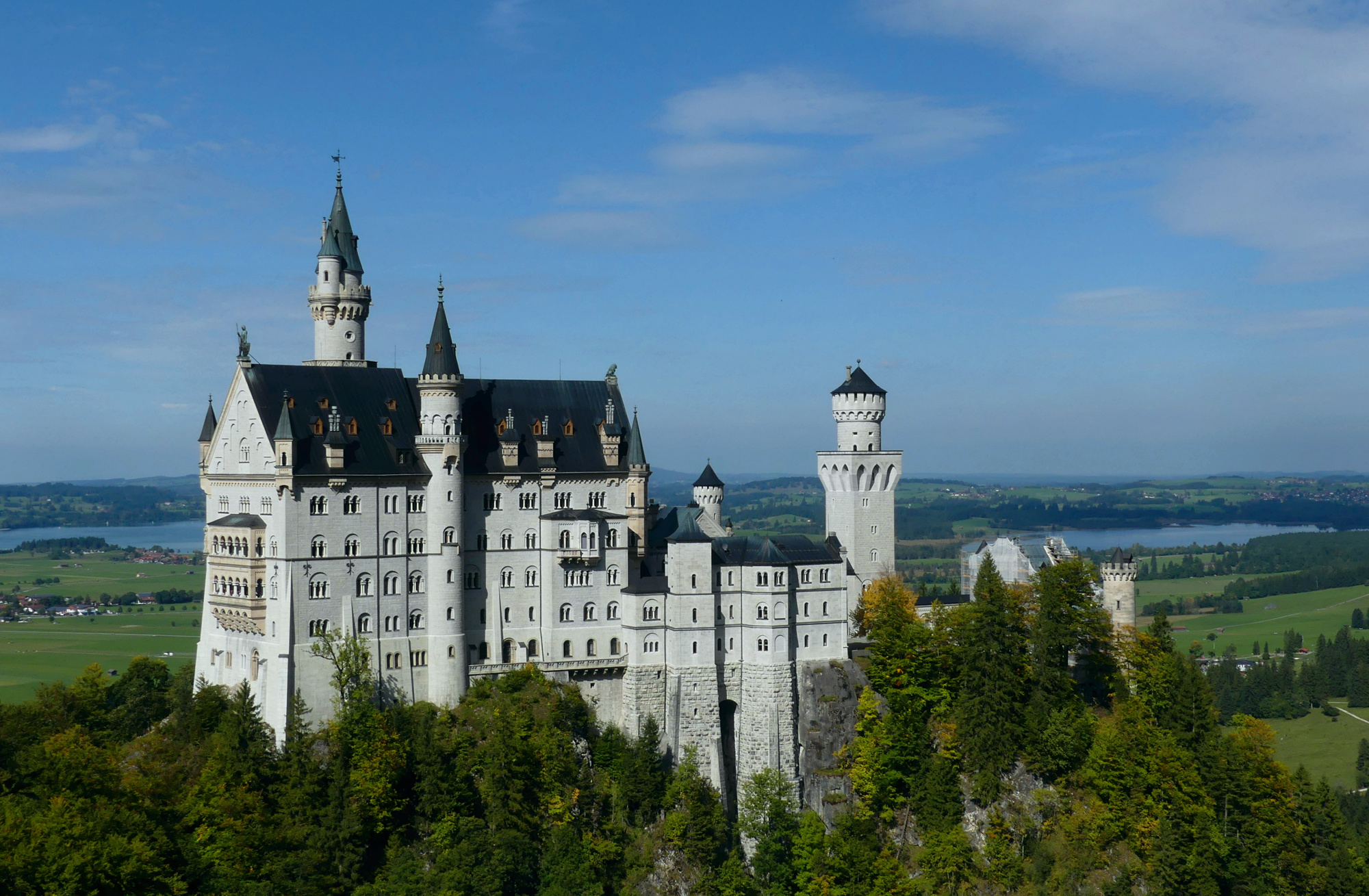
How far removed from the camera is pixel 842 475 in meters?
100

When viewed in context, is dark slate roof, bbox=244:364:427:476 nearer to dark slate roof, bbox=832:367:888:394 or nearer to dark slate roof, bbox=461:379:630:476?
dark slate roof, bbox=461:379:630:476

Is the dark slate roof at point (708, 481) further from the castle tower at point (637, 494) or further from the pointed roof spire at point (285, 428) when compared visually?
the pointed roof spire at point (285, 428)

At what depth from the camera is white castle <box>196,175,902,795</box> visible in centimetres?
7850

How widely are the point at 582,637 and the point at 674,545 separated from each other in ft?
27.3

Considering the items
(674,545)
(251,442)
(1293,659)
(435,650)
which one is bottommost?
(1293,659)

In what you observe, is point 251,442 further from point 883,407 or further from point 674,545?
point 883,407

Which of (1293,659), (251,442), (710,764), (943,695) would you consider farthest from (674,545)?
(1293,659)

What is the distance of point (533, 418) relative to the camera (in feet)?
292

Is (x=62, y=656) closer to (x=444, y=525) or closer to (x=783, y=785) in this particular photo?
(x=444, y=525)

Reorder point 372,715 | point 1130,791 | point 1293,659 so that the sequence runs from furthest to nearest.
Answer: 1. point 1293,659
2. point 1130,791
3. point 372,715

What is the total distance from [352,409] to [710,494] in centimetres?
2645

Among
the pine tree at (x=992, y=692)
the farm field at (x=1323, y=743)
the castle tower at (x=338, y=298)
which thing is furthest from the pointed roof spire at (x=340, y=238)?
the farm field at (x=1323, y=743)

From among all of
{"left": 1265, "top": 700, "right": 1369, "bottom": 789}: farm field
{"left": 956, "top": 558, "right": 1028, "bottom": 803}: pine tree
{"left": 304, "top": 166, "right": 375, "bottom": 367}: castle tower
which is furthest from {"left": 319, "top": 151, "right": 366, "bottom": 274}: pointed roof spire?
{"left": 1265, "top": 700, "right": 1369, "bottom": 789}: farm field

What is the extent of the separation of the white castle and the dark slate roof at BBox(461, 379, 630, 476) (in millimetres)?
139
